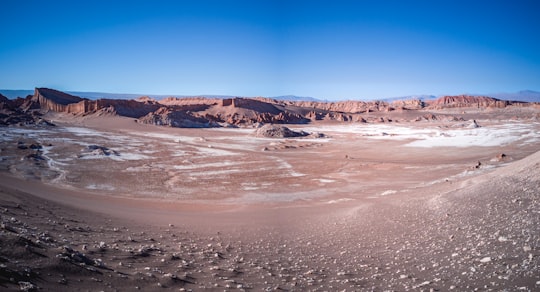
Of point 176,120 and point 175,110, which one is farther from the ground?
point 175,110

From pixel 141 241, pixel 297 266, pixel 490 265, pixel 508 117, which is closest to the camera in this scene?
pixel 490 265

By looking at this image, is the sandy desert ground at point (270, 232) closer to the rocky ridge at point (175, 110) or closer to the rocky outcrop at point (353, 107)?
the rocky ridge at point (175, 110)

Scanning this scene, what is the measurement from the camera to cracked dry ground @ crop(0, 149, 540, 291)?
209 inches

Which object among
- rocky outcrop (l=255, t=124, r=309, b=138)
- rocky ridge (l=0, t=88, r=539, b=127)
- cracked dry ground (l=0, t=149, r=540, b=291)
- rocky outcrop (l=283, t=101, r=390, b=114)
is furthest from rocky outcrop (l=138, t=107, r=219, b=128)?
cracked dry ground (l=0, t=149, r=540, b=291)

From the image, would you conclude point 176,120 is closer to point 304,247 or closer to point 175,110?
point 175,110

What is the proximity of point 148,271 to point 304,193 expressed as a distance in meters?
11.5

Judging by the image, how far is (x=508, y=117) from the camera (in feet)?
259

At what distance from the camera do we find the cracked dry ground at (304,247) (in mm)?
5309

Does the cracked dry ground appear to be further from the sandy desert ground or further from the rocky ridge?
the rocky ridge

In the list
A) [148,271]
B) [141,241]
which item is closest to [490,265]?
[148,271]

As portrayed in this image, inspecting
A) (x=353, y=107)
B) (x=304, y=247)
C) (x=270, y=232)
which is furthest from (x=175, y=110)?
(x=304, y=247)

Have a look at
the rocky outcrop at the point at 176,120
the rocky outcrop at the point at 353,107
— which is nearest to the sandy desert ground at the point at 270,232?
the rocky outcrop at the point at 176,120

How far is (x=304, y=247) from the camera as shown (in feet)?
28.0

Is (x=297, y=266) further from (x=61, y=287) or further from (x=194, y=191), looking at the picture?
(x=194, y=191)
